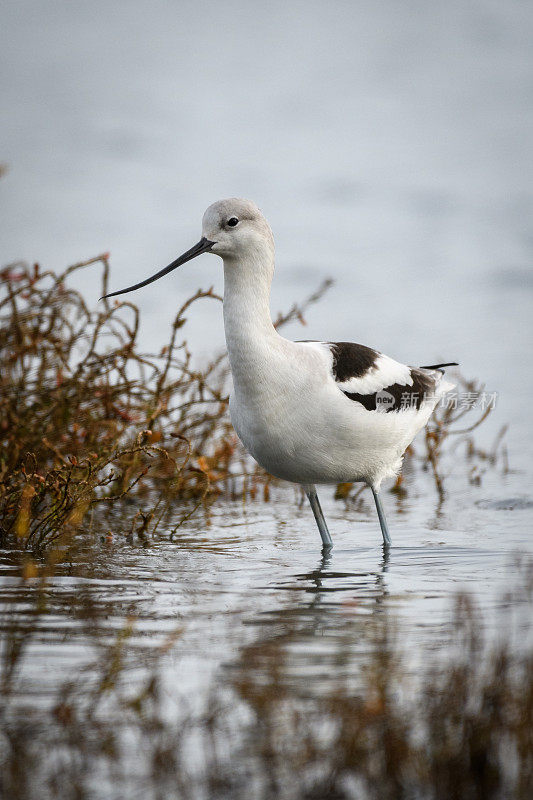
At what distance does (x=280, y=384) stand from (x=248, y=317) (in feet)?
1.26

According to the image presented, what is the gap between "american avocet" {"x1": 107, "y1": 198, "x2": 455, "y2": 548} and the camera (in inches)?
217

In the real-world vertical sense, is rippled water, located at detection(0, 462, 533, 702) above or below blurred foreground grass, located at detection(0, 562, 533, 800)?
above

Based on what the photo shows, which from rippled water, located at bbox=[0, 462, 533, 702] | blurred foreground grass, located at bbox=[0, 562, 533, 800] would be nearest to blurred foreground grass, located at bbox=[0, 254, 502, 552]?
rippled water, located at bbox=[0, 462, 533, 702]

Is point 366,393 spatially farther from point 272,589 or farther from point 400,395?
point 272,589

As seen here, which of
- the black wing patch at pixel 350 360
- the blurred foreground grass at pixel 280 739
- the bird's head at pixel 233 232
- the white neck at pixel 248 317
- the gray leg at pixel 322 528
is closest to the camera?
the blurred foreground grass at pixel 280 739

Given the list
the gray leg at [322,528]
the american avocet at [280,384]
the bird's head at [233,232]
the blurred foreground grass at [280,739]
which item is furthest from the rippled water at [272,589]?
the bird's head at [233,232]

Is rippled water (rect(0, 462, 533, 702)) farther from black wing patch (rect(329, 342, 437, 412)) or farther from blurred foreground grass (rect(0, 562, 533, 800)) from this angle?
black wing patch (rect(329, 342, 437, 412))

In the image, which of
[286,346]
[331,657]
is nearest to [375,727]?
[331,657]

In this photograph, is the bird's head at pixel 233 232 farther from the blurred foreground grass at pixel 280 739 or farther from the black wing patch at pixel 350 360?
the blurred foreground grass at pixel 280 739

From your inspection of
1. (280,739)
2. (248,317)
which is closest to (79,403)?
(248,317)

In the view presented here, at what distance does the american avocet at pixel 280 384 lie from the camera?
5.52 metres

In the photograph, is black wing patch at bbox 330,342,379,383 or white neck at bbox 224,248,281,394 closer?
white neck at bbox 224,248,281,394

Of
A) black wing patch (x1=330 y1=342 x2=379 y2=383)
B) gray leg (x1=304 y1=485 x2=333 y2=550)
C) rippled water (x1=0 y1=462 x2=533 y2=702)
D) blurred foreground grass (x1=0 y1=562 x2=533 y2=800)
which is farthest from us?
gray leg (x1=304 y1=485 x2=333 y2=550)

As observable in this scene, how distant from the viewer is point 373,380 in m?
6.10
